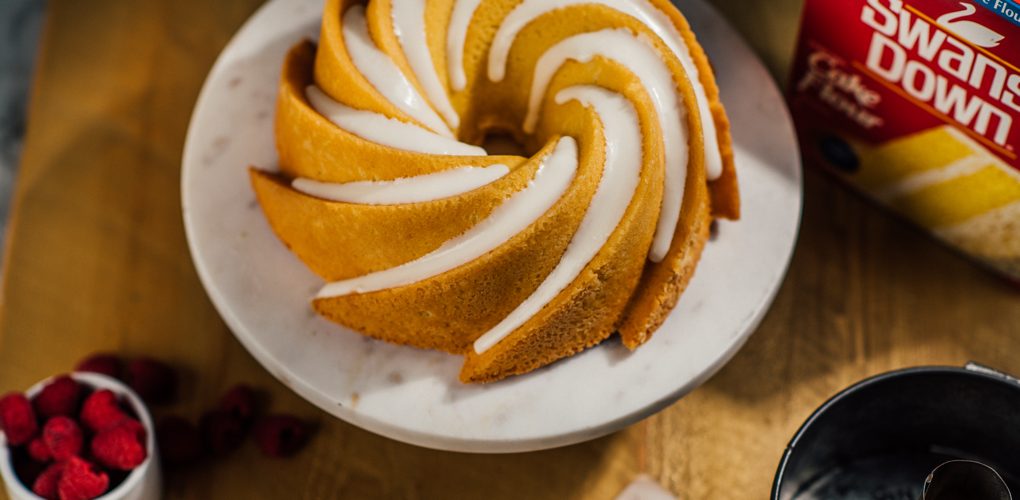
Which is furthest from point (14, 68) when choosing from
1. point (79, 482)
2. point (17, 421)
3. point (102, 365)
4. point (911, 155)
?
point (911, 155)

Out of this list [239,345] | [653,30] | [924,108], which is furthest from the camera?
[239,345]

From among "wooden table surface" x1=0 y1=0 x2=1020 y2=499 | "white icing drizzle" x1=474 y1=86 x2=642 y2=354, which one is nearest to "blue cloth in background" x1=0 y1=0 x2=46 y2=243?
"wooden table surface" x1=0 y1=0 x2=1020 y2=499

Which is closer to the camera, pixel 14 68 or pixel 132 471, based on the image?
pixel 132 471

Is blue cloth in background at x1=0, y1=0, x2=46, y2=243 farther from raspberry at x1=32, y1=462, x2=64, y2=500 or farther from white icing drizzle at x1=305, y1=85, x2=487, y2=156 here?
white icing drizzle at x1=305, y1=85, x2=487, y2=156

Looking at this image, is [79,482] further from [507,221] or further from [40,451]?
[507,221]

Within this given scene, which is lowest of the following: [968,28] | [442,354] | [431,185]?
[442,354]

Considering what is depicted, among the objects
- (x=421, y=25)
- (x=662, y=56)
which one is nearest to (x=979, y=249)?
(x=662, y=56)

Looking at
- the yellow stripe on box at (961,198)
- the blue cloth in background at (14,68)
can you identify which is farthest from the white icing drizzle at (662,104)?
the blue cloth in background at (14,68)

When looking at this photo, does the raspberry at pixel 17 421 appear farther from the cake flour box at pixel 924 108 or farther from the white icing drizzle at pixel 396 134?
the cake flour box at pixel 924 108
